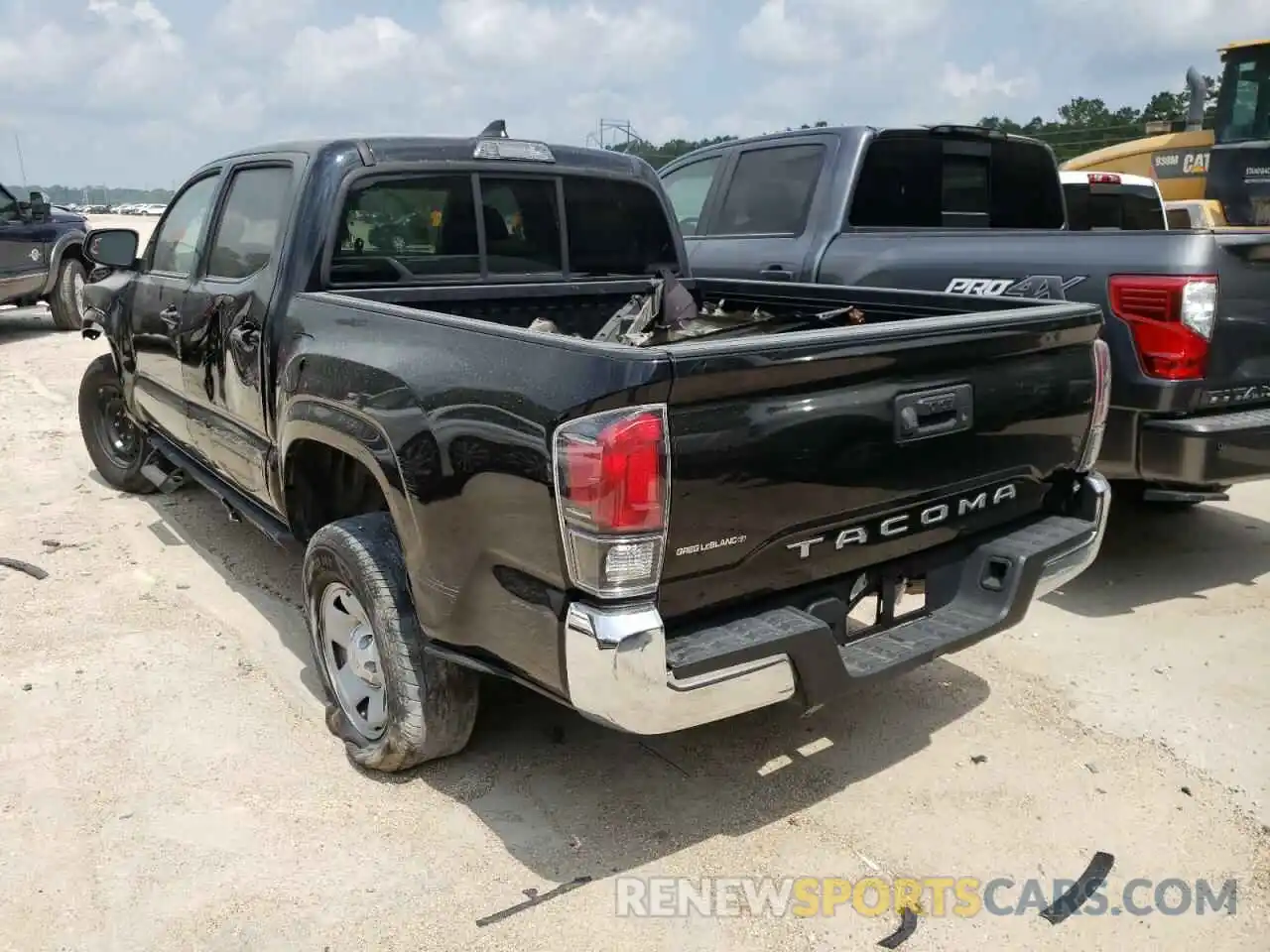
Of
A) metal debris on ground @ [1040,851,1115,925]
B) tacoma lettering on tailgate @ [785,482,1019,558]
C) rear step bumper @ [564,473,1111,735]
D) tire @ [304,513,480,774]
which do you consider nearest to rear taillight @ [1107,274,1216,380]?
tacoma lettering on tailgate @ [785,482,1019,558]

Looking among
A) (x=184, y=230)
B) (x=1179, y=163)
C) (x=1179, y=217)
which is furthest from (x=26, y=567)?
(x=1179, y=163)

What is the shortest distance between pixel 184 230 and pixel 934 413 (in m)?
3.69

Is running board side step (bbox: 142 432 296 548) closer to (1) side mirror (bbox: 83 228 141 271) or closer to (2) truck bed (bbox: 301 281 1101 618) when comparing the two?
(1) side mirror (bbox: 83 228 141 271)

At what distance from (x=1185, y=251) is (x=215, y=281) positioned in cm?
382

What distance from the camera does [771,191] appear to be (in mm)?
6137

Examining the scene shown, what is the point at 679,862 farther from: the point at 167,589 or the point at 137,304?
the point at 137,304

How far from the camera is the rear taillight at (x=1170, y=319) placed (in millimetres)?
4023

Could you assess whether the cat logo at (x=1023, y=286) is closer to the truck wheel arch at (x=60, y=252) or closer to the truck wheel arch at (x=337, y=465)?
the truck wheel arch at (x=337, y=465)

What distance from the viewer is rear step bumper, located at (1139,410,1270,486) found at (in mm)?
4082

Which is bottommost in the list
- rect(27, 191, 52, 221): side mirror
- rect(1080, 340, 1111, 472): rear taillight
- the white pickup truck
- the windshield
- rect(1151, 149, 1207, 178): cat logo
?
rect(1080, 340, 1111, 472): rear taillight

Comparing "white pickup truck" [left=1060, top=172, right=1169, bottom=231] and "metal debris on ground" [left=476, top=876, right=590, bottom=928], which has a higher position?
"white pickup truck" [left=1060, top=172, right=1169, bottom=231]

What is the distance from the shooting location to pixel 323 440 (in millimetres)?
3248

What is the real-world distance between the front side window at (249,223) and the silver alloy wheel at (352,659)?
135cm

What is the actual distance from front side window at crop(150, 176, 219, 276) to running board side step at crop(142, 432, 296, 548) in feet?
2.90
